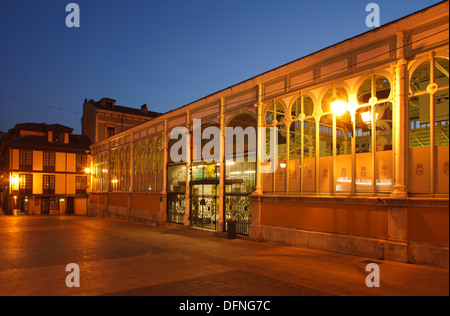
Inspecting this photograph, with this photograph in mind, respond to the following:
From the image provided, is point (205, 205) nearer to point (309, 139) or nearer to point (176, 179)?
point (176, 179)

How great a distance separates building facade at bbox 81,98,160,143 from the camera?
1727 inches

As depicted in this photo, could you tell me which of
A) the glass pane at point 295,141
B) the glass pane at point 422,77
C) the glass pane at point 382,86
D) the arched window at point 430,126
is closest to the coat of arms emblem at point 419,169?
the arched window at point 430,126

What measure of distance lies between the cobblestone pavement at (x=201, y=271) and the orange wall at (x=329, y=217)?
900 millimetres

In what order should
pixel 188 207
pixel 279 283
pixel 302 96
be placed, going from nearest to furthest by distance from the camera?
pixel 279 283 → pixel 302 96 → pixel 188 207

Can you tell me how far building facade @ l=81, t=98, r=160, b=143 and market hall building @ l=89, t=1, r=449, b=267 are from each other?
27.6 meters

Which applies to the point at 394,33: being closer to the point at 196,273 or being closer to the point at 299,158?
the point at 299,158

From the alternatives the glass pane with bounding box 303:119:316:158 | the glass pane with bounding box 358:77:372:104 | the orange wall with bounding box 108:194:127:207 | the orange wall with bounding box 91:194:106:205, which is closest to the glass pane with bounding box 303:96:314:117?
the glass pane with bounding box 303:119:316:158

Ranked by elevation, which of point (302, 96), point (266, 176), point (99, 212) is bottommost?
point (99, 212)

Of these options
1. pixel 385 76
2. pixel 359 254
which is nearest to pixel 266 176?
pixel 359 254

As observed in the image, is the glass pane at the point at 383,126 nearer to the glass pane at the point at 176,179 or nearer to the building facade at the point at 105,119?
the glass pane at the point at 176,179

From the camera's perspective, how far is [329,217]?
12109 millimetres

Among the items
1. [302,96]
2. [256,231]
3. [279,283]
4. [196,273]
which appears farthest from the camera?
[256,231]

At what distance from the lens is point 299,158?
13688 mm

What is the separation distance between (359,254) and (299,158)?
4.25m
